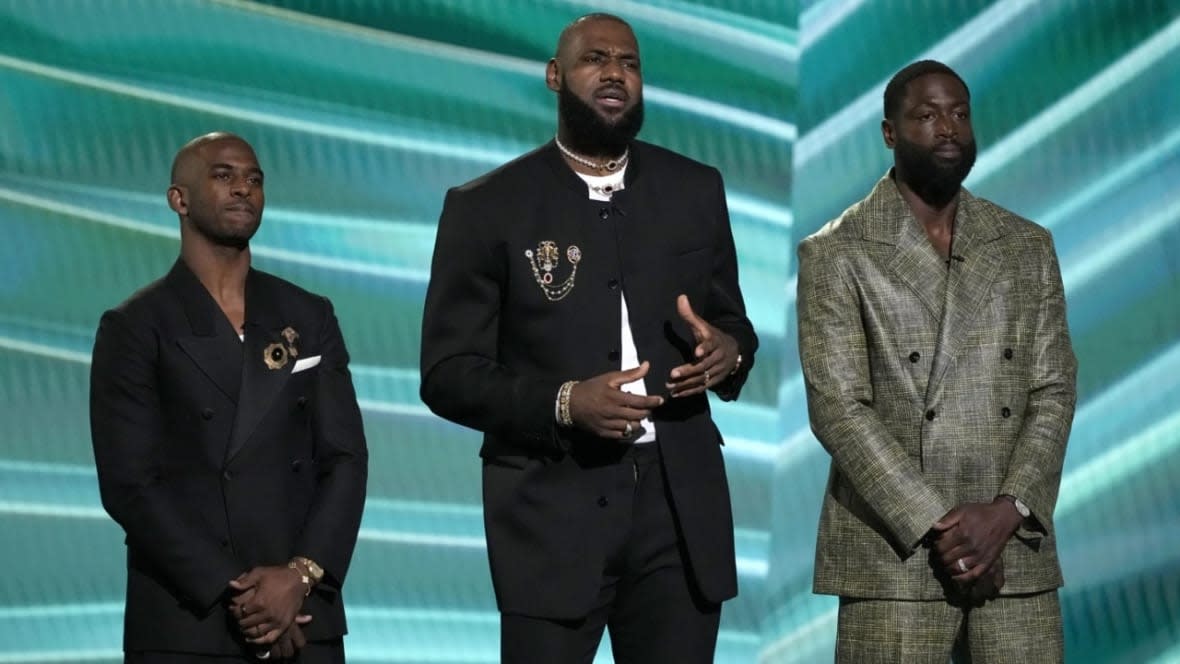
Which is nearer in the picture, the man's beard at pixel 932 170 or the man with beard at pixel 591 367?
the man with beard at pixel 591 367

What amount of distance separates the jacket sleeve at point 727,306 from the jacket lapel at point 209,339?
83 centimetres

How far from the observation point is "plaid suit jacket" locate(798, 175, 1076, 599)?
11.4ft

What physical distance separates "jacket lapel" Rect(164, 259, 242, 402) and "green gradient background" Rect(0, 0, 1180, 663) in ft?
3.91

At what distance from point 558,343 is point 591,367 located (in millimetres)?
70

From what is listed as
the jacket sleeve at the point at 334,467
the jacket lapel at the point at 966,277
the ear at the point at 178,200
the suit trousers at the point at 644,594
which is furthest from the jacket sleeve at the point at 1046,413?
→ the ear at the point at 178,200

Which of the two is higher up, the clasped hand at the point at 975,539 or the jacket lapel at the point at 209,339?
the jacket lapel at the point at 209,339

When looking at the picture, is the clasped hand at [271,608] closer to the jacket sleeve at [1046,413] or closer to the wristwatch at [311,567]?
the wristwatch at [311,567]

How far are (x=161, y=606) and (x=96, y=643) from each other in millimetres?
1434

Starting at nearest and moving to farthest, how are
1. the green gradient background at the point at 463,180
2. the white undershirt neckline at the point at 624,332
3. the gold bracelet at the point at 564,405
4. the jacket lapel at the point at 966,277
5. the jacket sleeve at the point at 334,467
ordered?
the gold bracelet at the point at 564,405, the white undershirt neckline at the point at 624,332, the jacket sleeve at the point at 334,467, the jacket lapel at the point at 966,277, the green gradient background at the point at 463,180

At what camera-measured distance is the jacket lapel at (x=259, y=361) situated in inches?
132

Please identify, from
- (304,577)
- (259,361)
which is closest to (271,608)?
(304,577)

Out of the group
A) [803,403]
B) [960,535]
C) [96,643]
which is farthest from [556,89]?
[96,643]

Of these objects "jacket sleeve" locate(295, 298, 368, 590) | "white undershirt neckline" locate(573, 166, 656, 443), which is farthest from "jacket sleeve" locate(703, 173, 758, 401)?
"jacket sleeve" locate(295, 298, 368, 590)

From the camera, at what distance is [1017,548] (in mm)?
3469
